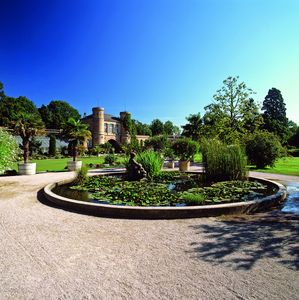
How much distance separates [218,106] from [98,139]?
109ft

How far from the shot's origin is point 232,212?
5094 millimetres

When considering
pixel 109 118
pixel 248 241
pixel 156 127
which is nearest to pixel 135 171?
pixel 248 241

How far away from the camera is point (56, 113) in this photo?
66375 millimetres

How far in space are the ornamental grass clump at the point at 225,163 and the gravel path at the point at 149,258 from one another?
4515 millimetres

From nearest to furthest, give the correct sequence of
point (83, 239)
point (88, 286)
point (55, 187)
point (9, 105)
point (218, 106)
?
point (88, 286) < point (83, 239) < point (55, 187) < point (218, 106) < point (9, 105)

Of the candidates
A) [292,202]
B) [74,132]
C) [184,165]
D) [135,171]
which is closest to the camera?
[292,202]

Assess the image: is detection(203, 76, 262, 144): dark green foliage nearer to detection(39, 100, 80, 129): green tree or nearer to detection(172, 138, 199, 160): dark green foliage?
detection(172, 138, 199, 160): dark green foliage

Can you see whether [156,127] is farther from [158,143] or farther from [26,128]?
[26,128]

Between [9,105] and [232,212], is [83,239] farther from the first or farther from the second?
[9,105]

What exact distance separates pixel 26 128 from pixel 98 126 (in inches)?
1598

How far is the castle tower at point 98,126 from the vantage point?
53.8m

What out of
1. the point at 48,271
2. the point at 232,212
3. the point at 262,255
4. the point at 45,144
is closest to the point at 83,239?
the point at 48,271

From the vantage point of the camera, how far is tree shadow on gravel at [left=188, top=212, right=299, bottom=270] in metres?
3.01

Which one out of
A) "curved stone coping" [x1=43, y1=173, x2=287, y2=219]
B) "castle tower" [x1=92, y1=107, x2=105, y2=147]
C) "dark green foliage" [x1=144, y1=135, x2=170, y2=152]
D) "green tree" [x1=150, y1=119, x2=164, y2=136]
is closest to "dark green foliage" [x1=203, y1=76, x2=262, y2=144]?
"dark green foliage" [x1=144, y1=135, x2=170, y2=152]
